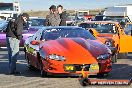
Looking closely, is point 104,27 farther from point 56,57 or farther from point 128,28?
point 56,57

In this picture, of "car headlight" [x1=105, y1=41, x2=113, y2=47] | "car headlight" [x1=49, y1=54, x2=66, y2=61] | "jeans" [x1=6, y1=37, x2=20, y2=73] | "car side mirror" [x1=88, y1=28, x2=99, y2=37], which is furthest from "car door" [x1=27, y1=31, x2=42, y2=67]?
"car side mirror" [x1=88, y1=28, x2=99, y2=37]

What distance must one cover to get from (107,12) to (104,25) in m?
26.9

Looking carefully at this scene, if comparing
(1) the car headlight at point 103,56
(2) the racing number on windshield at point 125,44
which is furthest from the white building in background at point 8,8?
(1) the car headlight at point 103,56

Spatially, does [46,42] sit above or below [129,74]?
above

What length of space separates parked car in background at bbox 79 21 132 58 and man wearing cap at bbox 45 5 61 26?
147cm

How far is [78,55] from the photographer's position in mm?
10969

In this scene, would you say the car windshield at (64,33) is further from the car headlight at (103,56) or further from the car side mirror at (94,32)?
the car side mirror at (94,32)

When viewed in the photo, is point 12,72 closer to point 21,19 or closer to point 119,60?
point 21,19

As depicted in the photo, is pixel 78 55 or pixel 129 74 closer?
pixel 78 55

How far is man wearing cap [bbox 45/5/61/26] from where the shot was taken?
15461mm

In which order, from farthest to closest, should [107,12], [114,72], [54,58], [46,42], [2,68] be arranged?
1. [107,12]
2. [2,68]
3. [114,72]
4. [46,42]
5. [54,58]

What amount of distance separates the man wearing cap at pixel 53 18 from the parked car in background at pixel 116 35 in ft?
4.81

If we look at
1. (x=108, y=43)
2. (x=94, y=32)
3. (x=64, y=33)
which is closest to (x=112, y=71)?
(x=64, y=33)

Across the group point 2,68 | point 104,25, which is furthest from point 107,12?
point 2,68
